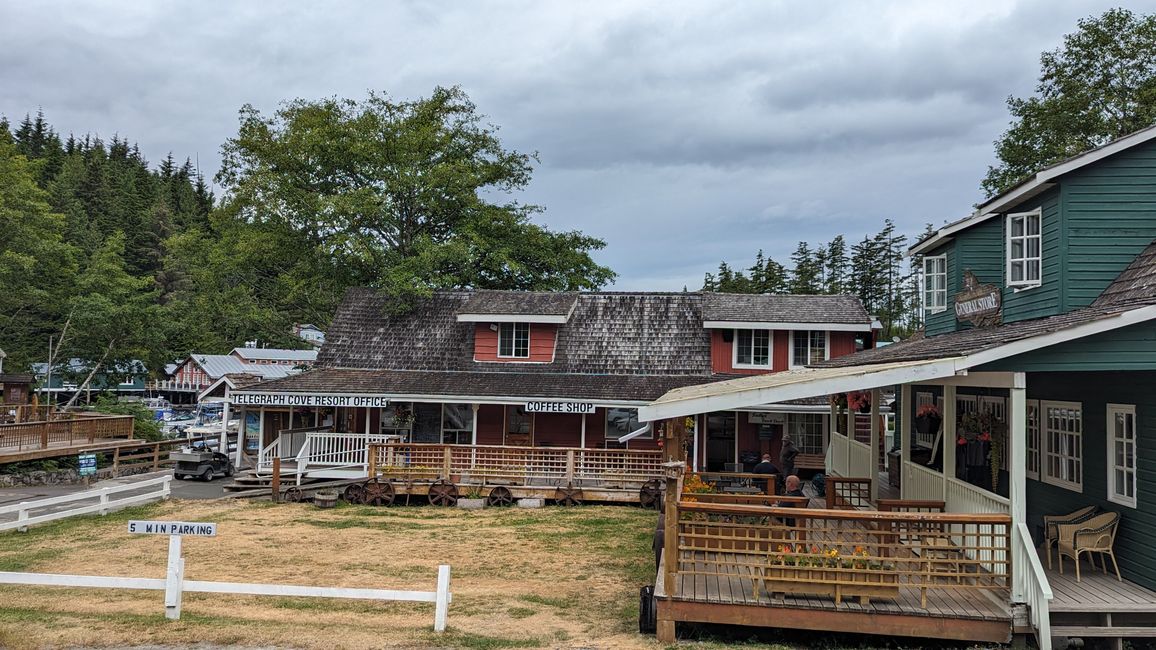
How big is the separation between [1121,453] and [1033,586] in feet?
8.17

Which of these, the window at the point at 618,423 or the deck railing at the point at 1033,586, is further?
the window at the point at 618,423

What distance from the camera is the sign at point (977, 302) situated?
12.7m

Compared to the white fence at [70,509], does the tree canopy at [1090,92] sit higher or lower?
higher

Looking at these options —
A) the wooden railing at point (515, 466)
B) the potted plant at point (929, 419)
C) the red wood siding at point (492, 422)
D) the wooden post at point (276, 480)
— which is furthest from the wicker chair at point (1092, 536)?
the wooden post at point (276, 480)

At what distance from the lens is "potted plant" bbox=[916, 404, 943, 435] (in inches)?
598

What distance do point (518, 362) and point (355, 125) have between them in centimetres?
1419

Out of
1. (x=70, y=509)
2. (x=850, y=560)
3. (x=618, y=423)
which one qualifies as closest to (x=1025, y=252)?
(x=850, y=560)

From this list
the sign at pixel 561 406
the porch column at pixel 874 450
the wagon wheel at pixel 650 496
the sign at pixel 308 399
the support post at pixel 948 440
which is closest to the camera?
the support post at pixel 948 440

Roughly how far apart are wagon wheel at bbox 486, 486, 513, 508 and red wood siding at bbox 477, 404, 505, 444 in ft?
14.9

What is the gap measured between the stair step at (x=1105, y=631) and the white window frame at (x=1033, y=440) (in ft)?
12.6

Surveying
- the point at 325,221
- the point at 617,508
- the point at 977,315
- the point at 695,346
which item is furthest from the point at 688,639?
the point at 325,221

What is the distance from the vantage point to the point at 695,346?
23969 millimetres

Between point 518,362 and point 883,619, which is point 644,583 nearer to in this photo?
point 883,619

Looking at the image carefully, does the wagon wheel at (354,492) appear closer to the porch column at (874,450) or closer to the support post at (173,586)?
the support post at (173,586)
